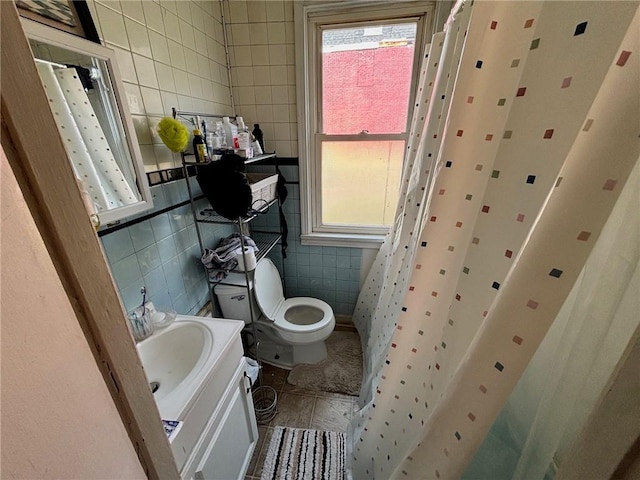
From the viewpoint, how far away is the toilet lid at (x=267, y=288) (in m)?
1.66

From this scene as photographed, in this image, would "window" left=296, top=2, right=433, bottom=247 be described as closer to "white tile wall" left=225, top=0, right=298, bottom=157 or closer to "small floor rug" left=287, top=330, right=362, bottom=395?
"white tile wall" left=225, top=0, right=298, bottom=157

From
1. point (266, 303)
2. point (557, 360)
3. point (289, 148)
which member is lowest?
point (266, 303)

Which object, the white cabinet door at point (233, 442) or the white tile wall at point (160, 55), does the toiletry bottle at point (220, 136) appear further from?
the white cabinet door at point (233, 442)

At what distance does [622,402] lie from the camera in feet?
0.96

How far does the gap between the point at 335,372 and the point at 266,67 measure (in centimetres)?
203

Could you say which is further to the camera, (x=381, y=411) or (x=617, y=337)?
(x=381, y=411)

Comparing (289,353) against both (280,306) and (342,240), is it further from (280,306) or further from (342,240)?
(342,240)

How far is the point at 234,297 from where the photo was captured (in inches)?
60.7

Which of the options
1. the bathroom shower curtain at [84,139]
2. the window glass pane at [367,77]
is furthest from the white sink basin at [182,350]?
the window glass pane at [367,77]

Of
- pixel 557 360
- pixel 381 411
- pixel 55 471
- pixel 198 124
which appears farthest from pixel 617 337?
pixel 198 124

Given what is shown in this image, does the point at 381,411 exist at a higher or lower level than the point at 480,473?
lower

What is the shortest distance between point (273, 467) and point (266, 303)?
2.75ft

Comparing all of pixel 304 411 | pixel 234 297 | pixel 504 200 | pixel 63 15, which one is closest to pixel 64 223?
pixel 504 200

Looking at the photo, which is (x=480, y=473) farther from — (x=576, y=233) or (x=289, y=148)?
(x=289, y=148)
